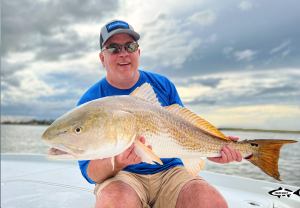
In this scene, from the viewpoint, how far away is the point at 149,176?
10.1ft

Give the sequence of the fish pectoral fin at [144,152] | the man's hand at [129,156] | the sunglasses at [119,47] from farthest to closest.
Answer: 1. the sunglasses at [119,47]
2. the man's hand at [129,156]
3. the fish pectoral fin at [144,152]

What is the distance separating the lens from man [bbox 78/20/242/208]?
8.34ft

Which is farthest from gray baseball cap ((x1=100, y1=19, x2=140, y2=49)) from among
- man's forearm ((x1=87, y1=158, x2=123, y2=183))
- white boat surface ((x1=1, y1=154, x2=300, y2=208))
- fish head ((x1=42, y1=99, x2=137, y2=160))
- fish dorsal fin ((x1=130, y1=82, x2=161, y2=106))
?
white boat surface ((x1=1, y1=154, x2=300, y2=208))

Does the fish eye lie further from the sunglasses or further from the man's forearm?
the sunglasses

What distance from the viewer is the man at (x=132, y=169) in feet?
8.34

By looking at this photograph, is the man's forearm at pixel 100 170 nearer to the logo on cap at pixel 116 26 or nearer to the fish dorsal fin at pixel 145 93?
the fish dorsal fin at pixel 145 93

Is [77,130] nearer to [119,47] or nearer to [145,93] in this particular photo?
[145,93]

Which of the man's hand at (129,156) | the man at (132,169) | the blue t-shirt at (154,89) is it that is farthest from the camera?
the blue t-shirt at (154,89)

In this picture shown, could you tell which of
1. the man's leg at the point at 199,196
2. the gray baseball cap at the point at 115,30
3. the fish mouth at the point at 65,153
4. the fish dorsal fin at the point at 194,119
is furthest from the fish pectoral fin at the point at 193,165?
the gray baseball cap at the point at 115,30

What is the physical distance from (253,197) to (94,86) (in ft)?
11.2

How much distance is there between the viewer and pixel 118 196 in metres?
2.49

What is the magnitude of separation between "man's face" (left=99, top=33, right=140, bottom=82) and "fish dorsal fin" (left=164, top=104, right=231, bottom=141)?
93 cm

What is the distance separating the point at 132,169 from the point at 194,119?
1.13m

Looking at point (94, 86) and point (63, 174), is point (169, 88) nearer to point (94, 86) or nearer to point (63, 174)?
point (94, 86)
